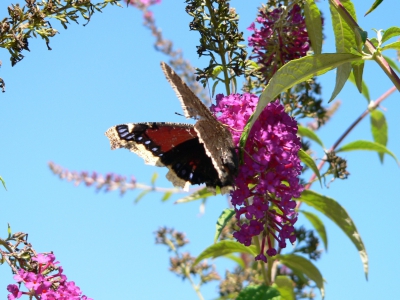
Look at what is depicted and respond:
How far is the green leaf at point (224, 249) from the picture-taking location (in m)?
2.16

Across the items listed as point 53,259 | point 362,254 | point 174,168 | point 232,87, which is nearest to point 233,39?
→ point 232,87

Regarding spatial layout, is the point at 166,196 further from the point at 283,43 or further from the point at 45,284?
the point at 45,284

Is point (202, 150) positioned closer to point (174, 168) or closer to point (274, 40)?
point (174, 168)

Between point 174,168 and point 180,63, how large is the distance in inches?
48.3

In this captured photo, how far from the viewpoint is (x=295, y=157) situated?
155 cm

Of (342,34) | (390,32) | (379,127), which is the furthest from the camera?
(379,127)

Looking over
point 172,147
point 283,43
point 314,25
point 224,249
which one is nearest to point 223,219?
point 224,249

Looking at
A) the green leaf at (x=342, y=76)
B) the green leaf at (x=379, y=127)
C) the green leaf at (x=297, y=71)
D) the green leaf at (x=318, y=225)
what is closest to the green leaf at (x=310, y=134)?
the green leaf at (x=318, y=225)

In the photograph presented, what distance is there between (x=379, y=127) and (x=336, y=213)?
38.1 inches

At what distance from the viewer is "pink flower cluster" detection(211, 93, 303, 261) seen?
1.53 m

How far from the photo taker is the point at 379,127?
304 centimetres

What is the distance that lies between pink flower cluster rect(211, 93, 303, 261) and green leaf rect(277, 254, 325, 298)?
74cm

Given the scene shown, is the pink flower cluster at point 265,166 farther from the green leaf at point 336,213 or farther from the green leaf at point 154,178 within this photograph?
the green leaf at point 154,178

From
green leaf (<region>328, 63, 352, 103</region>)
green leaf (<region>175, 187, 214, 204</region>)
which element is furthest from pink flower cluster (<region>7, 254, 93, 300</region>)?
green leaf (<region>175, 187, 214, 204</region>)
